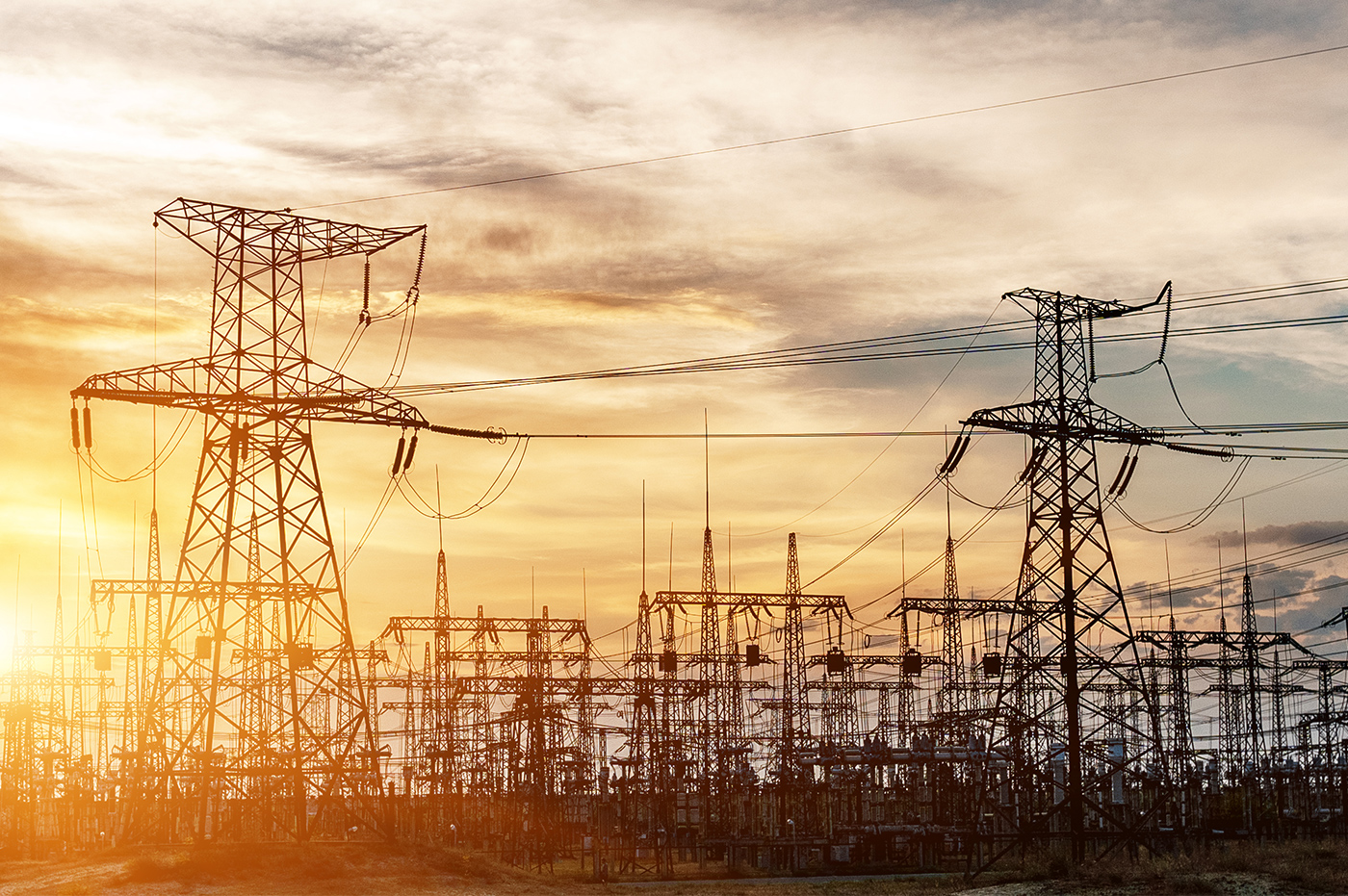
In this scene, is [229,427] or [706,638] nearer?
[229,427]

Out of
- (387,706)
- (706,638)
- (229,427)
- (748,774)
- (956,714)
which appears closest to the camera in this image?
(229,427)

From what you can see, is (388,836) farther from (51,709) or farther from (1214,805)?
(1214,805)

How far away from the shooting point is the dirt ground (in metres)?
28.5

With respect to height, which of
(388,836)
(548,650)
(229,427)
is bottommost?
(388,836)

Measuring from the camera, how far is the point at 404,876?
3161 centimetres

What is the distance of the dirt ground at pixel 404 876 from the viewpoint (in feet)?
93.4

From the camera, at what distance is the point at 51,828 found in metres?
95.5

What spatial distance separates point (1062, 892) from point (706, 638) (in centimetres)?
3708

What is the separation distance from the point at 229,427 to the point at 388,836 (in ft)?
35.6

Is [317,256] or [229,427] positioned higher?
[317,256]

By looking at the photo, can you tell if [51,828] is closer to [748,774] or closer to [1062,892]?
[748,774]

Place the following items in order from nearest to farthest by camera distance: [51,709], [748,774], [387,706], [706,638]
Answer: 1. [706,638]
2. [51,709]
3. [748,774]
4. [387,706]

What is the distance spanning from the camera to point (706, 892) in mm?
40906

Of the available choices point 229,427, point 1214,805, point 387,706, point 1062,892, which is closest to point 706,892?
point 1062,892
